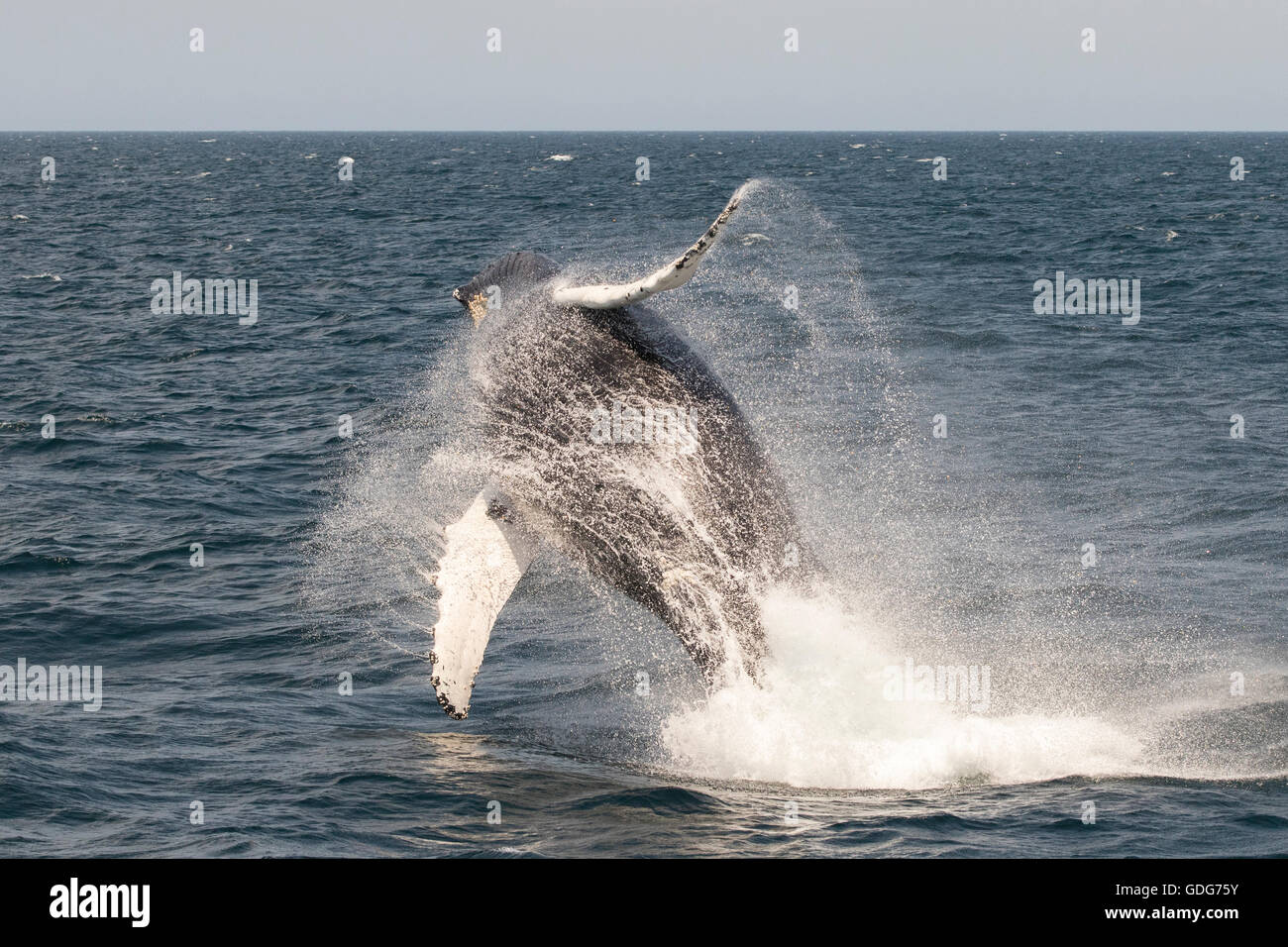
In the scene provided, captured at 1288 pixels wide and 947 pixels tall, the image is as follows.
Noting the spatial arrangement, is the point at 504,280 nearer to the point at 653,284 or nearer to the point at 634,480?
the point at 634,480

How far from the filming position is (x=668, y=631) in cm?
1430

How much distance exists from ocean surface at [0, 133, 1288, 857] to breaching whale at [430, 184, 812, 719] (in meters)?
0.60

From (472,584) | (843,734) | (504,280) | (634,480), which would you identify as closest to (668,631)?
(472,584)

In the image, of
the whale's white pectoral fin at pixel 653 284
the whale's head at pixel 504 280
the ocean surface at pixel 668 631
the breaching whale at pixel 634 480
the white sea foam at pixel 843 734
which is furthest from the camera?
the whale's head at pixel 504 280

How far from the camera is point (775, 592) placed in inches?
420

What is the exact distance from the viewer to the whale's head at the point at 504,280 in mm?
11375

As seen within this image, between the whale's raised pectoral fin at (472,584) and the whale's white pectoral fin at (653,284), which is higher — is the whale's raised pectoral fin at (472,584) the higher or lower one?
the lower one

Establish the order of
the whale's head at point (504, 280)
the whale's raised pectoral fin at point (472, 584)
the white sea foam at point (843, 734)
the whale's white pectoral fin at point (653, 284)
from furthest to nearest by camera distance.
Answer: the whale's head at point (504, 280) < the whale's raised pectoral fin at point (472, 584) < the white sea foam at point (843, 734) < the whale's white pectoral fin at point (653, 284)

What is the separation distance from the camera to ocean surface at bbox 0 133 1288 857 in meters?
9.66

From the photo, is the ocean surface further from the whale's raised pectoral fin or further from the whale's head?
the whale's raised pectoral fin

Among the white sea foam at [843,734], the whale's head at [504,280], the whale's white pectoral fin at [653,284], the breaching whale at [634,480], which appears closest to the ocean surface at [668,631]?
the white sea foam at [843,734]

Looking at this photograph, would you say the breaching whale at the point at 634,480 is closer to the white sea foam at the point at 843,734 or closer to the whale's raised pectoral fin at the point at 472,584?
the whale's raised pectoral fin at the point at 472,584

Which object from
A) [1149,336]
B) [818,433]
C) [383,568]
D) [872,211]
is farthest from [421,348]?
[872,211]

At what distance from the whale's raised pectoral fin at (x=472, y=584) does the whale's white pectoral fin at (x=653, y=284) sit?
6.76 ft
